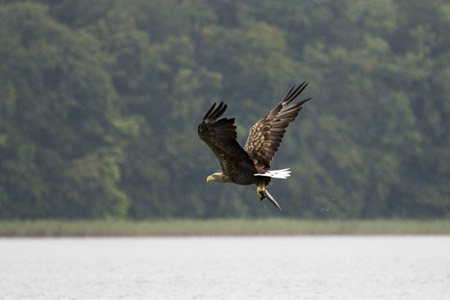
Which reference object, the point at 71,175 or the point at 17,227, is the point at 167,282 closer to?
the point at 17,227

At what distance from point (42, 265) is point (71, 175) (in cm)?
1746

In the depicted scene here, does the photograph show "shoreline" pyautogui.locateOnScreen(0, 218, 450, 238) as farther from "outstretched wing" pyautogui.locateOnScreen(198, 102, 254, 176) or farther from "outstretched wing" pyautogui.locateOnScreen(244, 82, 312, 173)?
"outstretched wing" pyautogui.locateOnScreen(198, 102, 254, 176)

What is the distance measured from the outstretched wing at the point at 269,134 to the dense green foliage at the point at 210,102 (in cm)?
2965

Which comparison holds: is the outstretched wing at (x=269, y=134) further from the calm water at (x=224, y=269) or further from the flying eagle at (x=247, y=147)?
the calm water at (x=224, y=269)

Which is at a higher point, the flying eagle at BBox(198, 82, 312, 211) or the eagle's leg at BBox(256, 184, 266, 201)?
the flying eagle at BBox(198, 82, 312, 211)

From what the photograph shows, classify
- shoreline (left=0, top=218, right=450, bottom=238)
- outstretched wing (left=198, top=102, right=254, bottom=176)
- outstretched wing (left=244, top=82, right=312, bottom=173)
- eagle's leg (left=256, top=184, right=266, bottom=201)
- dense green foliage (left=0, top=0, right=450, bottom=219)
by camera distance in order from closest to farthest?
outstretched wing (left=198, top=102, right=254, bottom=176) < eagle's leg (left=256, top=184, right=266, bottom=201) < outstretched wing (left=244, top=82, right=312, bottom=173) < shoreline (left=0, top=218, right=450, bottom=238) < dense green foliage (left=0, top=0, right=450, bottom=219)

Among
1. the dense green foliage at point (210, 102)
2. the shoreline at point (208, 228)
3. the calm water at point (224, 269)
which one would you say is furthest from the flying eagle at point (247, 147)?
the dense green foliage at point (210, 102)

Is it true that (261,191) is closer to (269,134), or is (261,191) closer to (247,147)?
(247,147)

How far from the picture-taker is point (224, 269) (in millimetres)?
26719

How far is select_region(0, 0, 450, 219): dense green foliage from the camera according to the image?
151 feet

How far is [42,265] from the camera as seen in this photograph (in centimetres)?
2777

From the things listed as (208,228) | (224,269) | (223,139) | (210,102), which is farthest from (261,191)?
(210,102)

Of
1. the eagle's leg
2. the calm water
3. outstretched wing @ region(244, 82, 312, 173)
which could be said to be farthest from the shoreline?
the eagle's leg

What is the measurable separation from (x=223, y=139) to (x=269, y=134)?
1704 millimetres
